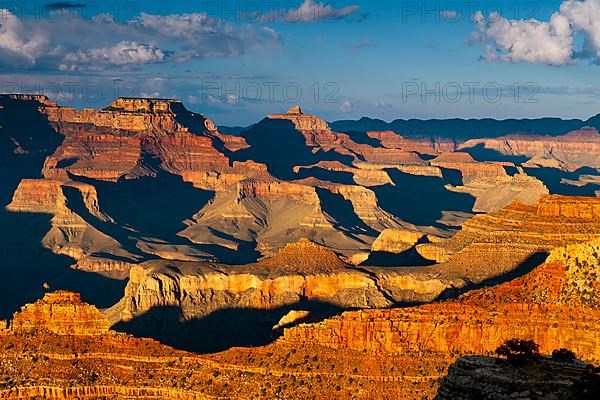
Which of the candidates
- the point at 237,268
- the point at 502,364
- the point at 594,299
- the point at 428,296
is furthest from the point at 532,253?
the point at 502,364

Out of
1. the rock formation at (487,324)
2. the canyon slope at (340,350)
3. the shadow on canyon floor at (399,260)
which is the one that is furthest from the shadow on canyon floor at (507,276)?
the rock formation at (487,324)

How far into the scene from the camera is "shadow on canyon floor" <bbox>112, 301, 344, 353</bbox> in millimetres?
98125

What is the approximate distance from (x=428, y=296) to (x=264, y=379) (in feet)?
163

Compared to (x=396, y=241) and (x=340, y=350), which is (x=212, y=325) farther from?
(x=340, y=350)

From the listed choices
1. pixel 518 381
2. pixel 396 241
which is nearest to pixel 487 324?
pixel 518 381

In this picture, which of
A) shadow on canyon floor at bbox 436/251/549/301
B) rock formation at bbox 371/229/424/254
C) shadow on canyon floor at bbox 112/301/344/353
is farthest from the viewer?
rock formation at bbox 371/229/424/254

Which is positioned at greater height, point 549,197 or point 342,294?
point 549,197

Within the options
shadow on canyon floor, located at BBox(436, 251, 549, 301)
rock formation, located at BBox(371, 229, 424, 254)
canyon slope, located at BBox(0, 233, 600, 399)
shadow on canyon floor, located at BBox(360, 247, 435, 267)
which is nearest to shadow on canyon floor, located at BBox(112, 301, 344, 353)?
shadow on canyon floor, located at BBox(436, 251, 549, 301)

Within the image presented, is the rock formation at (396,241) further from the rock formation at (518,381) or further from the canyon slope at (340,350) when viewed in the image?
the rock formation at (518,381)

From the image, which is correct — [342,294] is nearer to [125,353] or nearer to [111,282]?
[125,353]

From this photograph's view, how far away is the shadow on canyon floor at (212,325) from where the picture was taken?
98.1 m

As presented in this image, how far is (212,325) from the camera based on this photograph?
106 metres

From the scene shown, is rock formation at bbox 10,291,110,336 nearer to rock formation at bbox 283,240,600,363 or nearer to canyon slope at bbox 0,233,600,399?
canyon slope at bbox 0,233,600,399

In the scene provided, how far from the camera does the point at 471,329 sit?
4897 cm
